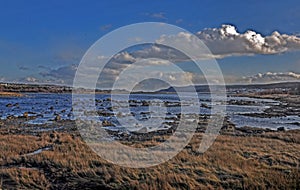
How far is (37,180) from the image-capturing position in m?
10.9

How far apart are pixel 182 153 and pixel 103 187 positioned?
5657mm

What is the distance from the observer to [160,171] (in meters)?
11.8

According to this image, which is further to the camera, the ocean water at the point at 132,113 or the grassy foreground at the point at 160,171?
the ocean water at the point at 132,113

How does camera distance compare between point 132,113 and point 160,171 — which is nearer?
point 160,171

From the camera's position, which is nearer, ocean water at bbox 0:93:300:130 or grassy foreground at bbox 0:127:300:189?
grassy foreground at bbox 0:127:300:189

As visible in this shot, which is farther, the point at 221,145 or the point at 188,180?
the point at 221,145

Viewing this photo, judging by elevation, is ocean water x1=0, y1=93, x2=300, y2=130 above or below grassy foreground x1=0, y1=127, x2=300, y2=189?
above

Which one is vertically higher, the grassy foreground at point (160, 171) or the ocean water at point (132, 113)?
the ocean water at point (132, 113)

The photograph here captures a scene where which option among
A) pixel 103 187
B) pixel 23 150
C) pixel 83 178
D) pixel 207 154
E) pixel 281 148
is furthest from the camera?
pixel 281 148

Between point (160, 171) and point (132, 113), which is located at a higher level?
point (132, 113)

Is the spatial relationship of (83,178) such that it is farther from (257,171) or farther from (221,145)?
(221,145)

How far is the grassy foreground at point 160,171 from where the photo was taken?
1047cm

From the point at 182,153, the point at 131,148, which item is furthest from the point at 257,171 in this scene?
the point at 131,148

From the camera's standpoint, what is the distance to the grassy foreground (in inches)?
412
